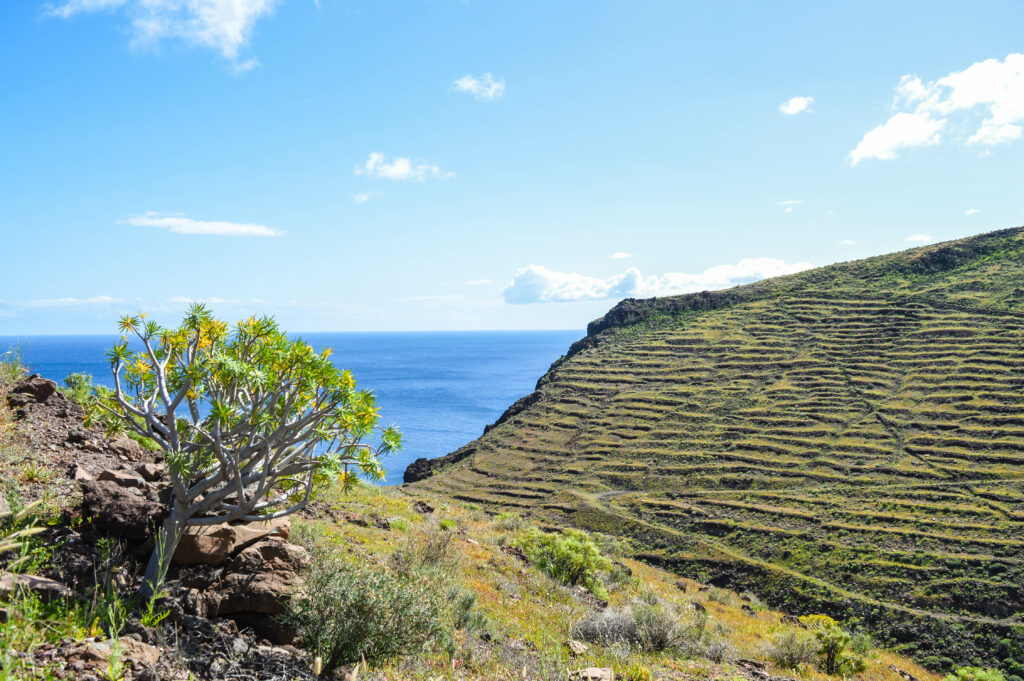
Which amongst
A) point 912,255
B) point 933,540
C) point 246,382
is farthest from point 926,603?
point 912,255

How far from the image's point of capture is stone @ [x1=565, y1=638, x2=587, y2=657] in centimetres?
846

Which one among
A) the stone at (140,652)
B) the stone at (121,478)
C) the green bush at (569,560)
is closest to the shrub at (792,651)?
the green bush at (569,560)

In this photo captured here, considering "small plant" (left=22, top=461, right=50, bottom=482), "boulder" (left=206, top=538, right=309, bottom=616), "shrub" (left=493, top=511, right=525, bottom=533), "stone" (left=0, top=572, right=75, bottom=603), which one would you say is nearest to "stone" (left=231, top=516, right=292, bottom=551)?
"boulder" (left=206, top=538, right=309, bottom=616)

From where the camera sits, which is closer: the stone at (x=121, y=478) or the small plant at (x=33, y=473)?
the stone at (x=121, y=478)

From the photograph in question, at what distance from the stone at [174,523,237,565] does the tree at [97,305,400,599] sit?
0.26m

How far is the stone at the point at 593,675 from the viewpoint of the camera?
6891 mm

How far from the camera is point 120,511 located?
21.1 ft

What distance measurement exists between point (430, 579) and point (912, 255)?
3454 inches

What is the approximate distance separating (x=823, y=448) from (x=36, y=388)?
4579 centimetres

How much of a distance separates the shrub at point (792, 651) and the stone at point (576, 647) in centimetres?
528

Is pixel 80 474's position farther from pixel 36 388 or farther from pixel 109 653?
pixel 109 653

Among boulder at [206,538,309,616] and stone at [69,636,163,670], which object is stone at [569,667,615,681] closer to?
boulder at [206,538,309,616]

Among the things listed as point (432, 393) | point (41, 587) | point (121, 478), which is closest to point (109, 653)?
point (41, 587)

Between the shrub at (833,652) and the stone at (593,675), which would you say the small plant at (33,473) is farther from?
the shrub at (833,652)
